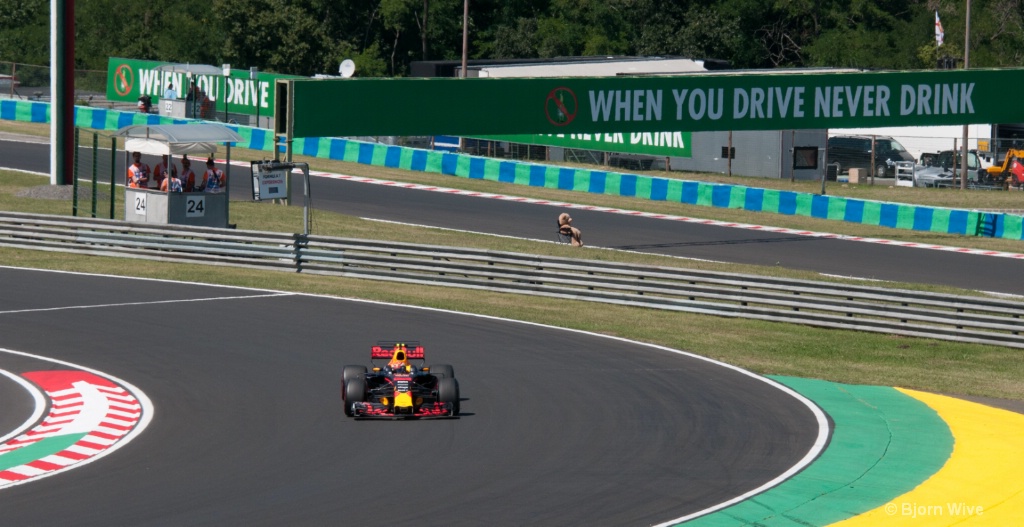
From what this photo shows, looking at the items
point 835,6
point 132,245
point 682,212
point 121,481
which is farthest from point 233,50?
point 121,481

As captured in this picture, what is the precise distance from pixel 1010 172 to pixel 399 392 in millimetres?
36964

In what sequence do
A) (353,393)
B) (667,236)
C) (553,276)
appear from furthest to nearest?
(667,236) < (553,276) < (353,393)

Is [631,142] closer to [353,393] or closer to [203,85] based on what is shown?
[203,85]

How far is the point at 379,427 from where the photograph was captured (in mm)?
14234

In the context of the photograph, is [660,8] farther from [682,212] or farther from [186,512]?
[186,512]

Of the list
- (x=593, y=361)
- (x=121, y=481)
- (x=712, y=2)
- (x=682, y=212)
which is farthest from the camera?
(x=712, y=2)

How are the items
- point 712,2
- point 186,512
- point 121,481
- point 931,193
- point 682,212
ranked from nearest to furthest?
point 186,512
point 121,481
point 682,212
point 931,193
point 712,2

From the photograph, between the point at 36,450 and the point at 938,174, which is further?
the point at 938,174

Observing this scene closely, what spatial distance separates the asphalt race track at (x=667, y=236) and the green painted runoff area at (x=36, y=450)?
18973 millimetres

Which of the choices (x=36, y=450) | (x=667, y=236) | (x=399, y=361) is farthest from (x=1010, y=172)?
(x=36, y=450)

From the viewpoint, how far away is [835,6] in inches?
3135

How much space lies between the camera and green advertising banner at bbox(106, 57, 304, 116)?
53.0 metres

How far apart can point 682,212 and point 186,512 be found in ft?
94.0

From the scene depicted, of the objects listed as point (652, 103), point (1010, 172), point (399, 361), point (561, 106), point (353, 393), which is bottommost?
point (353, 393)
